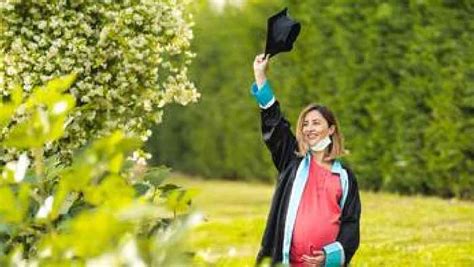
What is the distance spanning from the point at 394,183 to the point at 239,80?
4.56m

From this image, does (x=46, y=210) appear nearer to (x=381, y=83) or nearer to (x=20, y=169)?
(x=20, y=169)

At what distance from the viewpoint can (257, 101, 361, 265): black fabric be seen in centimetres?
549

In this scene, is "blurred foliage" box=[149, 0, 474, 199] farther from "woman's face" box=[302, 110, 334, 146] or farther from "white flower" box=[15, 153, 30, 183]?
"white flower" box=[15, 153, 30, 183]

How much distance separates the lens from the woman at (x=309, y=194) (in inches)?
215

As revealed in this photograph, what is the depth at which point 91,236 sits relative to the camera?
79.4 inches

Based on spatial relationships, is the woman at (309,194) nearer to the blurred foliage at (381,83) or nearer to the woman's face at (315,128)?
the woman's face at (315,128)

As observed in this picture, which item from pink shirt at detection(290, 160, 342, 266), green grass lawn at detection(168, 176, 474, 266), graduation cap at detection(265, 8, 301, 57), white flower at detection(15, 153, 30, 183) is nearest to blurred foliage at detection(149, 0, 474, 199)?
green grass lawn at detection(168, 176, 474, 266)

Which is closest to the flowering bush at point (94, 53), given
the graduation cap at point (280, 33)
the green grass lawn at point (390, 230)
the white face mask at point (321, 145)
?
the green grass lawn at point (390, 230)

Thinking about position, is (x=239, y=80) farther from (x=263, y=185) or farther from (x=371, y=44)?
(x=371, y=44)

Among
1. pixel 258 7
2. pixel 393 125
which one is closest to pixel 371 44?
pixel 393 125

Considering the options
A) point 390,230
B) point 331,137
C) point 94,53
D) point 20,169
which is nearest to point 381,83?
point 390,230

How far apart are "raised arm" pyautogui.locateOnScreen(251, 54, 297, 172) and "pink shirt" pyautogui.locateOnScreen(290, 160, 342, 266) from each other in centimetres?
24

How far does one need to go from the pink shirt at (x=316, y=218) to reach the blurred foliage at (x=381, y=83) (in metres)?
5.82

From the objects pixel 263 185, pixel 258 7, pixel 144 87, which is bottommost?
pixel 263 185
